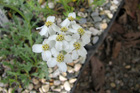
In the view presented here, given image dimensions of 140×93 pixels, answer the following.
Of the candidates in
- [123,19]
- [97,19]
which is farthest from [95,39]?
[123,19]

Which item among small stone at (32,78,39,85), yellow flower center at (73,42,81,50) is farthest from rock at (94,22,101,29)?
small stone at (32,78,39,85)

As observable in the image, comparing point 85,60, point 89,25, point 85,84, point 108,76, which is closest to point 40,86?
point 85,60

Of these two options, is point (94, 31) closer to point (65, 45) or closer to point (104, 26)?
point (104, 26)

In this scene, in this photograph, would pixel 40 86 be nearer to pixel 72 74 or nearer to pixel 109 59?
pixel 72 74

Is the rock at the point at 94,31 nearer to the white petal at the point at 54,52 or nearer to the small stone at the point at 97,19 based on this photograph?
the small stone at the point at 97,19

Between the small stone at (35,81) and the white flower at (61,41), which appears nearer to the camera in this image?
the white flower at (61,41)

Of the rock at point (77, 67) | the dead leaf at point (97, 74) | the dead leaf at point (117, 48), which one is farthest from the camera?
the dead leaf at point (117, 48)

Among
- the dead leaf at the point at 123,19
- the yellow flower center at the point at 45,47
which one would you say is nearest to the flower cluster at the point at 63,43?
the yellow flower center at the point at 45,47

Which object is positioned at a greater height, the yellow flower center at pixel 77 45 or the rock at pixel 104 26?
the rock at pixel 104 26

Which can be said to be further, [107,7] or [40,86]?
[107,7]
